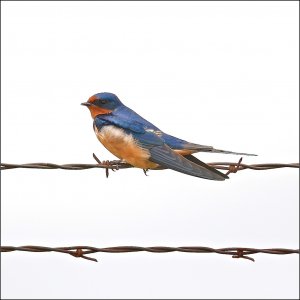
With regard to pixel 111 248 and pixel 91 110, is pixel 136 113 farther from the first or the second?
pixel 111 248

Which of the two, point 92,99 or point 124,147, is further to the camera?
point 92,99

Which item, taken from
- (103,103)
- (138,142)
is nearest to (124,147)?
(138,142)

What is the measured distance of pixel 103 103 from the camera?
5.37 metres

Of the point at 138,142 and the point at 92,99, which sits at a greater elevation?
the point at 92,99

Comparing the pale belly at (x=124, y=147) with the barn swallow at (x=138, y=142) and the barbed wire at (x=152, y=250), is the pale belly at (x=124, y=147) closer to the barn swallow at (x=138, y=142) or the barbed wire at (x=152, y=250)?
the barn swallow at (x=138, y=142)

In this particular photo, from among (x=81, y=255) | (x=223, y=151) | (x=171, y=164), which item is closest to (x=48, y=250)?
(x=81, y=255)

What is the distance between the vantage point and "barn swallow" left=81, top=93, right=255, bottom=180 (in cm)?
518

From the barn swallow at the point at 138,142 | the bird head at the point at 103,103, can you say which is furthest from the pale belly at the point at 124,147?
the bird head at the point at 103,103

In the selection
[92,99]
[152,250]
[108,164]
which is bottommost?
[152,250]

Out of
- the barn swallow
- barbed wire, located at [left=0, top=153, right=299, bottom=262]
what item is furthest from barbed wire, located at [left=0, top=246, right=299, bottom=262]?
the barn swallow

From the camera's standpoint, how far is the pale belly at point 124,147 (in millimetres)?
5188

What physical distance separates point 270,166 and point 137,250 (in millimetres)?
1144

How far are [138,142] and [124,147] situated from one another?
0.38 feet

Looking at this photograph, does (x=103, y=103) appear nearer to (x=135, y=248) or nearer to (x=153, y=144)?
(x=153, y=144)
